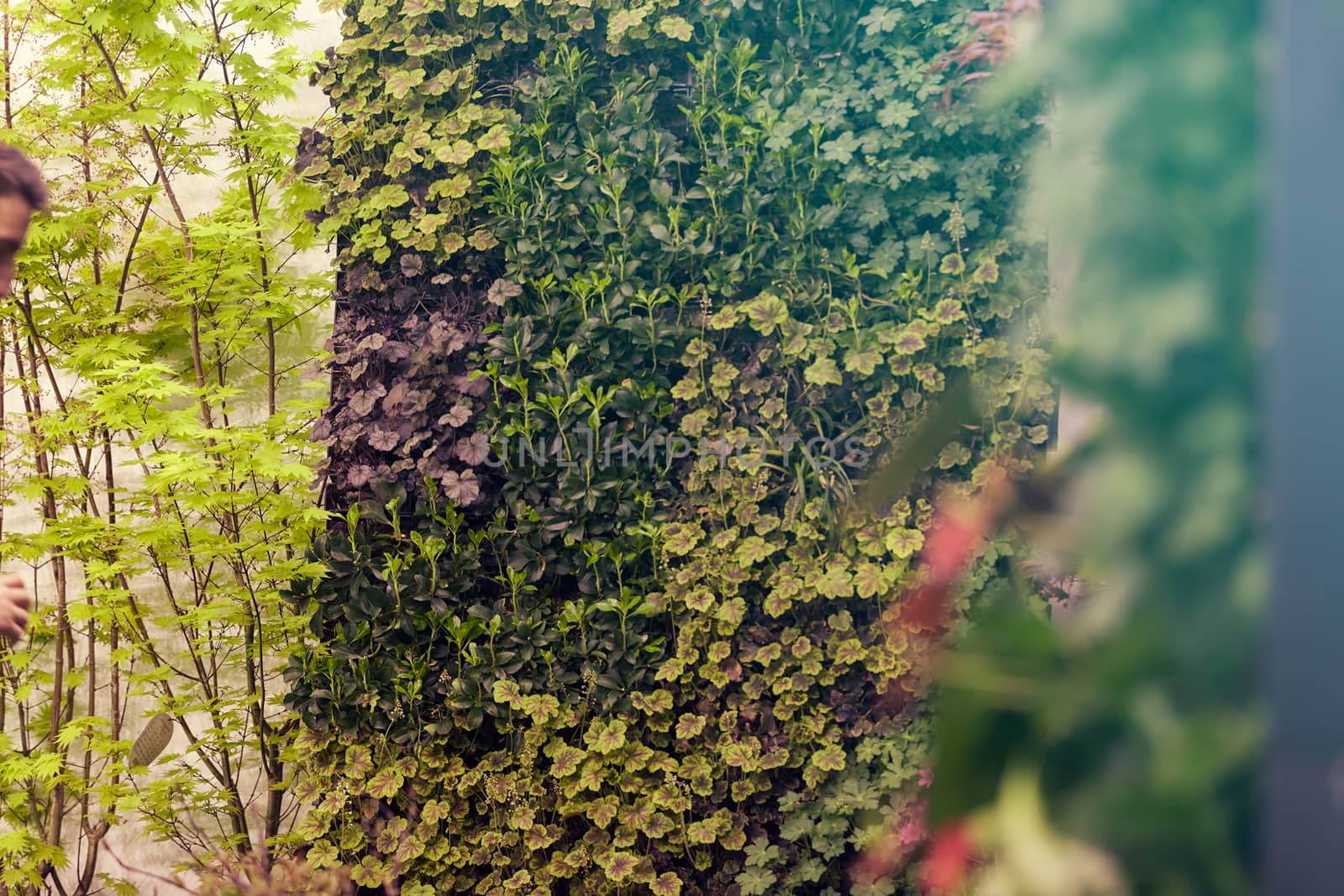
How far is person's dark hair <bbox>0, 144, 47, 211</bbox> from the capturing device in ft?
4.43

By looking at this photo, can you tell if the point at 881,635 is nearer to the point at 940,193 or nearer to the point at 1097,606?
the point at 940,193

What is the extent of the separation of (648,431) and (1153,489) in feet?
7.07

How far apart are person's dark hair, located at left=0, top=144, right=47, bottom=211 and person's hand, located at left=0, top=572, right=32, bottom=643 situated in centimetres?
60

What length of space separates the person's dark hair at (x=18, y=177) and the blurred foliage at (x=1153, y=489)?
153cm

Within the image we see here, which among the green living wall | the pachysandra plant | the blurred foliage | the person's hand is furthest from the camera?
the pachysandra plant

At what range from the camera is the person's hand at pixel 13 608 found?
1.48 metres

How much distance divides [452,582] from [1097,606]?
7.62 feet

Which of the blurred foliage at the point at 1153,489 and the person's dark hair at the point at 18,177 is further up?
the person's dark hair at the point at 18,177

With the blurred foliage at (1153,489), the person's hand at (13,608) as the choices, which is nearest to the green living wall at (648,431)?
the person's hand at (13,608)

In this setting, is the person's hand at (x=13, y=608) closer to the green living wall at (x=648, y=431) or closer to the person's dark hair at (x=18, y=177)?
the person's dark hair at (x=18, y=177)

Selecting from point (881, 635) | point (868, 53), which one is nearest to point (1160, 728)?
point (881, 635)

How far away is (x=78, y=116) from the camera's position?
8.35ft

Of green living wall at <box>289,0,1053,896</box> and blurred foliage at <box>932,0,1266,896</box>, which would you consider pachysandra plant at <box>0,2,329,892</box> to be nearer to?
green living wall at <box>289,0,1053,896</box>

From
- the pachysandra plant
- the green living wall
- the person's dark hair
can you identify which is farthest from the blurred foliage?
the pachysandra plant
